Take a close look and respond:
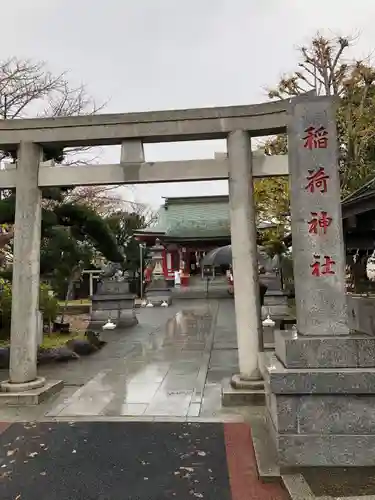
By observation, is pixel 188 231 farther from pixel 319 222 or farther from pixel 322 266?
pixel 322 266

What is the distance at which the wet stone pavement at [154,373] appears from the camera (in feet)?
20.7

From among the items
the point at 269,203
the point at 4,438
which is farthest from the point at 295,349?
the point at 269,203

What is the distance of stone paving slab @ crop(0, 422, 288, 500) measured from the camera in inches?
154

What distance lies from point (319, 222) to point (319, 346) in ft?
4.33

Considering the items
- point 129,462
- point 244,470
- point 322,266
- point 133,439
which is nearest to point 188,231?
point 133,439

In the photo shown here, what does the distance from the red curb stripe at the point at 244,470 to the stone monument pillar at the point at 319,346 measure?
0.30 metres

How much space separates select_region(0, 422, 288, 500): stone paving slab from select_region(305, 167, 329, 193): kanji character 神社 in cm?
292

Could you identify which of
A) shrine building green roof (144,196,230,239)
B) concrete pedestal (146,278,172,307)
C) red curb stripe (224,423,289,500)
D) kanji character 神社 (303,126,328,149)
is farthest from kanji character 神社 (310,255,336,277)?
shrine building green roof (144,196,230,239)

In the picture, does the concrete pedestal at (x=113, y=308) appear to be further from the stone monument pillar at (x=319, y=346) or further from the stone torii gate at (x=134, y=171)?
the stone monument pillar at (x=319, y=346)

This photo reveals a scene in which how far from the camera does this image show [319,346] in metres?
4.29

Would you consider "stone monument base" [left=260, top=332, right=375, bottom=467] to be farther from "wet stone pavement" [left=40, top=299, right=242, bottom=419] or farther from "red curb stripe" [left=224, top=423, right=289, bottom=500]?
"wet stone pavement" [left=40, top=299, right=242, bottom=419]

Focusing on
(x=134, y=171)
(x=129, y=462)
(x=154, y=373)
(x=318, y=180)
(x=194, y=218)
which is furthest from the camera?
(x=194, y=218)

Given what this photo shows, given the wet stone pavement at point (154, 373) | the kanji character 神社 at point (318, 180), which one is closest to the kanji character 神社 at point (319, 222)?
the kanji character 神社 at point (318, 180)

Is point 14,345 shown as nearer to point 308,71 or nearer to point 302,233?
Result: point 302,233
